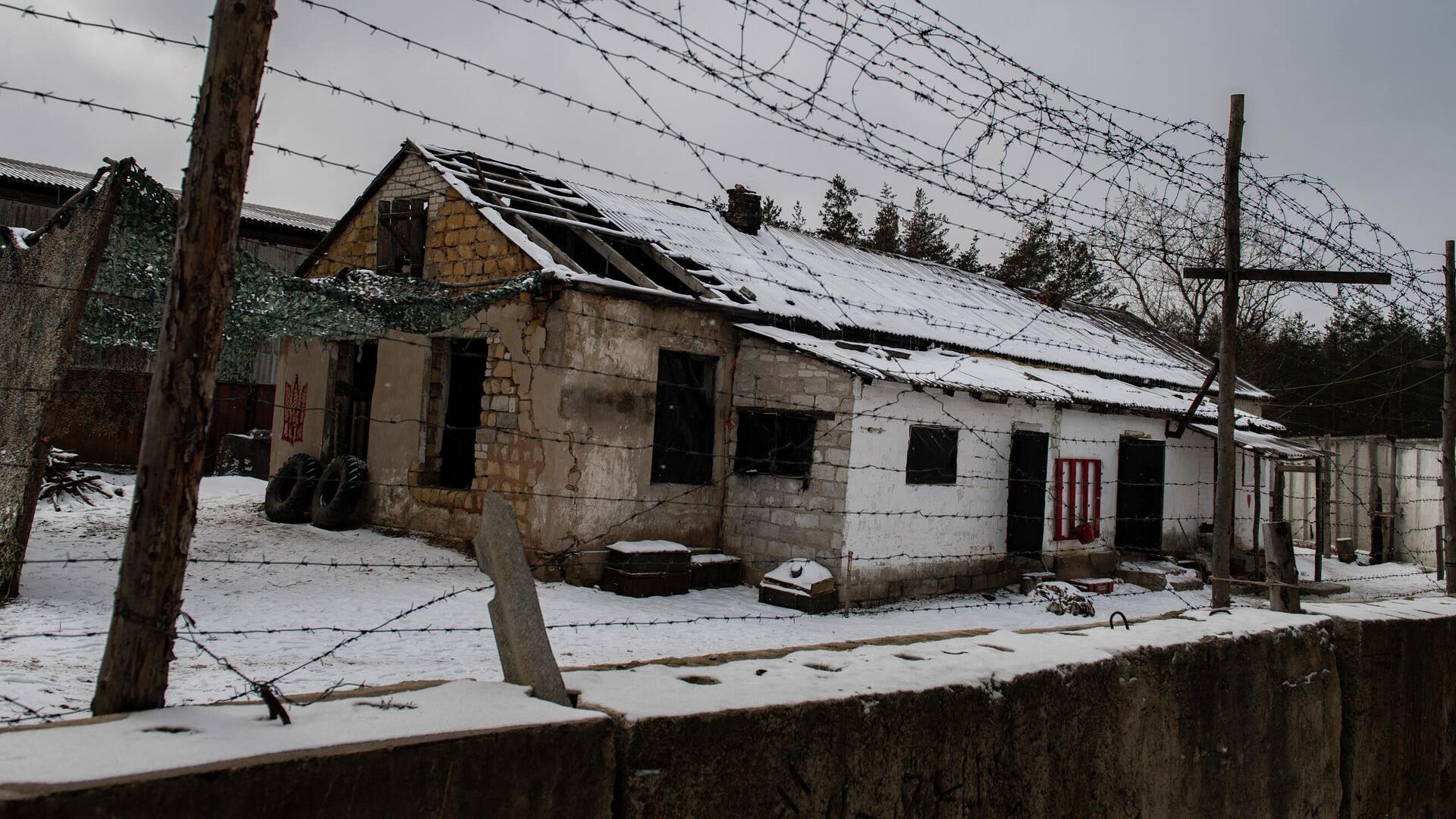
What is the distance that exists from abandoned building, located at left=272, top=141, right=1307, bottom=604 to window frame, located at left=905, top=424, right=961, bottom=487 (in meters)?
0.03

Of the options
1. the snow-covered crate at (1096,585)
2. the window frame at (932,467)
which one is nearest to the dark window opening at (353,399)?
the window frame at (932,467)

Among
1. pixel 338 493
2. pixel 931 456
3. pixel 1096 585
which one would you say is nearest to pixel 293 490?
pixel 338 493

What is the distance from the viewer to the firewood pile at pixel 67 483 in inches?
492

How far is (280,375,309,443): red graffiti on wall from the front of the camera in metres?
14.2

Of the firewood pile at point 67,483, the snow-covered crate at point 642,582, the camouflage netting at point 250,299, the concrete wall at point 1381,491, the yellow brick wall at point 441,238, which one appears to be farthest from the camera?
the concrete wall at point 1381,491

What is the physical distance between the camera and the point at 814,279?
14516 millimetres

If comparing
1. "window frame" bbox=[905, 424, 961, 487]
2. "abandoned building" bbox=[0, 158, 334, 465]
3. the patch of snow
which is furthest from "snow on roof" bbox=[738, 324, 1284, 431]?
the patch of snow

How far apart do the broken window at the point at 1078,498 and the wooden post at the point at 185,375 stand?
40.8ft

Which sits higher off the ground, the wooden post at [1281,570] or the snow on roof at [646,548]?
the wooden post at [1281,570]

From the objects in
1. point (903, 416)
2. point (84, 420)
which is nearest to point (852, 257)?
point (903, 416)

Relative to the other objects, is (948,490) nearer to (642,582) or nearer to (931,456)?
(931,456)

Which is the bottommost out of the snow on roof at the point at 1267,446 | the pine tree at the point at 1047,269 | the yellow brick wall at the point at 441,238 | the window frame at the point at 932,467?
the window frame at the point at 932,467

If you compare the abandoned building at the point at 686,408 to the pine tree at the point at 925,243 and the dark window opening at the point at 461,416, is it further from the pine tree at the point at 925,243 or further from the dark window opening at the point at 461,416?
the pine tree at the point at 925,243

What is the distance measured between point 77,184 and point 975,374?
→ 1854 cm
